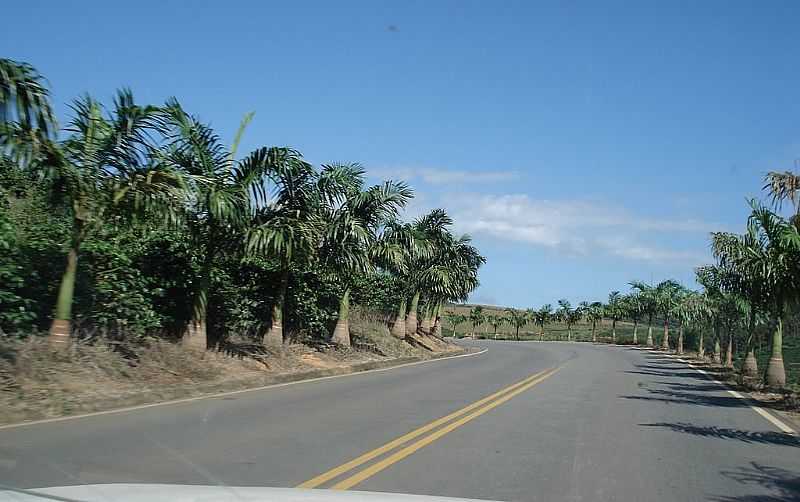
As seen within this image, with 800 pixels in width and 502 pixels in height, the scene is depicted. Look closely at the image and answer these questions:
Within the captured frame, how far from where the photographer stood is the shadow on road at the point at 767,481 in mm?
7580

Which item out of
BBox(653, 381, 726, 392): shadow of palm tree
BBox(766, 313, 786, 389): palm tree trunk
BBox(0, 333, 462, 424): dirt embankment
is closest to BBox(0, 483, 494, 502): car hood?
BBox(0, 333, 462, 424): dirt embankment

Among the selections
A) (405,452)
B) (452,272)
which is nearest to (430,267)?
(452,272)

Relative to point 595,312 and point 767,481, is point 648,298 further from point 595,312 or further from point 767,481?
point 767,481

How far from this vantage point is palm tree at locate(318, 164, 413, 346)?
22.3 metres

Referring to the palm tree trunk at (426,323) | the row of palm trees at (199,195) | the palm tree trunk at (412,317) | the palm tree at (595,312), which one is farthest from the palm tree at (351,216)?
the palm tree at (595,312)

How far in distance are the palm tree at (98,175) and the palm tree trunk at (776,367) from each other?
53.6ft

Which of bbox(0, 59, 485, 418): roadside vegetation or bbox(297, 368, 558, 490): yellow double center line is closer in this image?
bbox(297, 368, 558, 490): yellow double center line

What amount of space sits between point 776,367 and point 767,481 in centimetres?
1446

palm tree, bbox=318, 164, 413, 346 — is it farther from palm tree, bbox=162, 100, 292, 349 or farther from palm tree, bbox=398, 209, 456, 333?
palm tree, bbox=398, 209, 456, 333

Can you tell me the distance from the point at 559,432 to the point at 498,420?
1439 mm

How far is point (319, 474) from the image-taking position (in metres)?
7.94

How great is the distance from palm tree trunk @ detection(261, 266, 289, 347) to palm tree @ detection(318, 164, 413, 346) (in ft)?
5.69

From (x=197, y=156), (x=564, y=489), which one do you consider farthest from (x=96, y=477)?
(x=197, y=156)

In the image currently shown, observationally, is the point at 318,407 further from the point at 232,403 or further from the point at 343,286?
the point at 343,286
